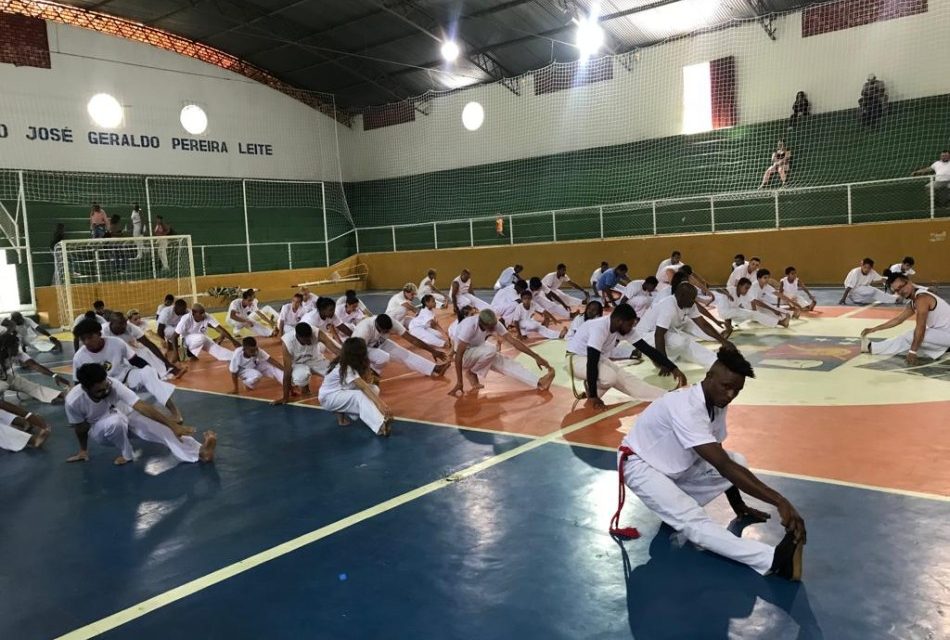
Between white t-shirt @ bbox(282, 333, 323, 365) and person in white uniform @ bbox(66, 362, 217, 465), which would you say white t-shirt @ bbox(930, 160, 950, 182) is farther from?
person in white uniform @ bbox(66, 362, 217, 465)

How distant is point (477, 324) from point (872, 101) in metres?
16.6

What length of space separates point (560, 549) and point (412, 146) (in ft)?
90.4

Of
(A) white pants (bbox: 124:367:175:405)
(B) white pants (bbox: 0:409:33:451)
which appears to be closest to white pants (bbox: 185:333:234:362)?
(A) white pants (bbox: 124:367:175:405)

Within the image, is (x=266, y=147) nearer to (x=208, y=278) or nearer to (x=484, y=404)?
(x=208, y=278)

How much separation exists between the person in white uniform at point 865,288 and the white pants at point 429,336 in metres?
8.89

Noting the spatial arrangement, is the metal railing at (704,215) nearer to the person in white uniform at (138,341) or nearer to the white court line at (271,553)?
the person in white uniform at (138,341)

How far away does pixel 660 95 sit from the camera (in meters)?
23.4

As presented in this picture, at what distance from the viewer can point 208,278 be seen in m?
24.9

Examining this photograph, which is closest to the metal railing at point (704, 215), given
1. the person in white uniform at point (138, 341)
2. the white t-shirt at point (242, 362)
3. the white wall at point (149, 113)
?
the white wall at point (149, 113)

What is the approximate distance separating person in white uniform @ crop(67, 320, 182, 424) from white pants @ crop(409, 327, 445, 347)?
458 cm

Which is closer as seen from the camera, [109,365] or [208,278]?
[109,365]

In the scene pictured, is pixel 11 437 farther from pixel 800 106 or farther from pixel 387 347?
pixel 800 106

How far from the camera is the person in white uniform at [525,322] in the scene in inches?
514

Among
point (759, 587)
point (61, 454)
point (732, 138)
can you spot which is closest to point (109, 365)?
point (61, 454)
